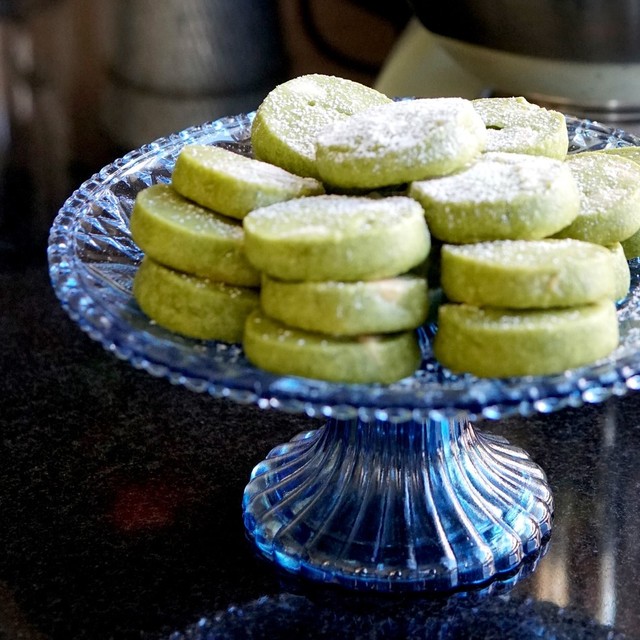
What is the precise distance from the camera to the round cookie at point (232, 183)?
72 centimetres

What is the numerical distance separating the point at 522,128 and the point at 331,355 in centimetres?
27

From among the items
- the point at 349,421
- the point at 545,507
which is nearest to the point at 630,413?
the point at 545,507

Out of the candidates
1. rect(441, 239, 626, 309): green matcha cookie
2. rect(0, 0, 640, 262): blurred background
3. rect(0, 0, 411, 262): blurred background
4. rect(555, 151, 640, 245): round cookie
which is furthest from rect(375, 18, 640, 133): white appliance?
rect(441, 239, 626, 309): green matcha cookie

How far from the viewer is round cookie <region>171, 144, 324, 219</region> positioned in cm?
72

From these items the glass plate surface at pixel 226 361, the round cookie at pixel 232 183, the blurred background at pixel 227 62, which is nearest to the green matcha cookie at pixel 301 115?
the round cookie at pixel 232 183

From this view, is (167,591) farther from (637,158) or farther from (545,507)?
(637,158)

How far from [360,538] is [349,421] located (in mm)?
85

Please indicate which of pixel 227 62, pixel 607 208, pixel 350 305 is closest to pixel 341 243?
pixel 350 305

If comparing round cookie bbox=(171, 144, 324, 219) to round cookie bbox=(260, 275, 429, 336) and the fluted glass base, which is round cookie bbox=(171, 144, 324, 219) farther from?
the fluted glass base

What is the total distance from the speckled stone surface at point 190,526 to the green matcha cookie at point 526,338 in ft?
0.67

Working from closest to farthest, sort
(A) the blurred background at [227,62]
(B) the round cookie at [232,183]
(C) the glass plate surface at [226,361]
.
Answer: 1. (C) the glass plate surface at [226,361]
2. (B) the round cookie at [232,183]
3. (A) the blurred background at [227,62]

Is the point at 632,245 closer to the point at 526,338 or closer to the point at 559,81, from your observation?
the point at 526,338

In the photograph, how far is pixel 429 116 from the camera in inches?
28.6

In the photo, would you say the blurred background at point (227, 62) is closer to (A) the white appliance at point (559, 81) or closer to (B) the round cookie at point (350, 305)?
(A) the white appliance at point (559, 81)
